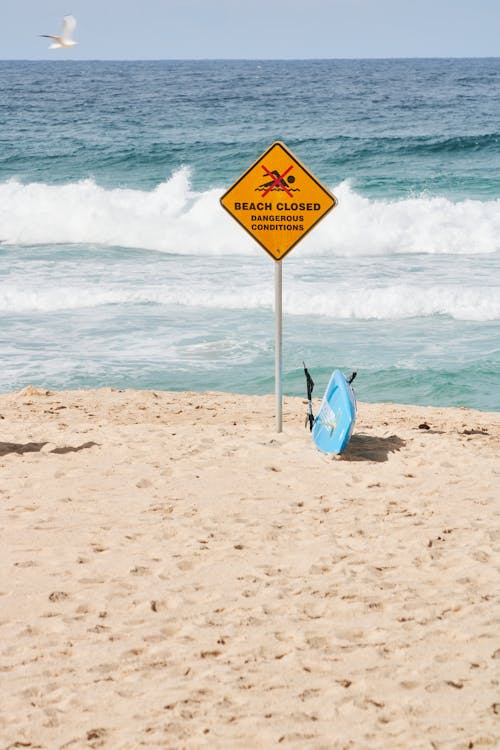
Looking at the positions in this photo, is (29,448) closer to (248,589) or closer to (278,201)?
(278,201)

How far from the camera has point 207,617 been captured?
4281mm

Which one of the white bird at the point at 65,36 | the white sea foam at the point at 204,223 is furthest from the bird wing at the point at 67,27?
the white sea foam at the point at 204,223

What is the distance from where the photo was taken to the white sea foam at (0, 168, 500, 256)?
833 inches

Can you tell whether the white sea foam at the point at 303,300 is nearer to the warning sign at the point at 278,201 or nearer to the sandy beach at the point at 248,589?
the sandy beach at the point at 248,589

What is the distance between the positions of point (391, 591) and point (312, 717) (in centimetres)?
126

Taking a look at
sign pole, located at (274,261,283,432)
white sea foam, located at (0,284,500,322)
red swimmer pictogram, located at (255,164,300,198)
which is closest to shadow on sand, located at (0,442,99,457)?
sign pole, located at (274,261,283,432)

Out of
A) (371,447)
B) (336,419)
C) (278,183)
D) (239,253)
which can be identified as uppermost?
(278,183)

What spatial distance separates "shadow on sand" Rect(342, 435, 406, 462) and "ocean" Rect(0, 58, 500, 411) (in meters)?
3.03

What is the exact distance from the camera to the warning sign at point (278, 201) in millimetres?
7020

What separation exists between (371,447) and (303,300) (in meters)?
7.85

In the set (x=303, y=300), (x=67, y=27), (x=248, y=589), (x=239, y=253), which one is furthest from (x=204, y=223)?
(x=248, y=589)

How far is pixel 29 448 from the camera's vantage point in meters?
7.30

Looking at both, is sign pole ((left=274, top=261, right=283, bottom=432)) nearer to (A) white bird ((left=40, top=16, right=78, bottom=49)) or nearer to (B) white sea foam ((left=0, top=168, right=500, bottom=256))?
(A) white bird ((left=40, top=16, right=78, bottom=49))

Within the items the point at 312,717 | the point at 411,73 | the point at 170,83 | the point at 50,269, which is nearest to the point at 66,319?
the point at 50,269
